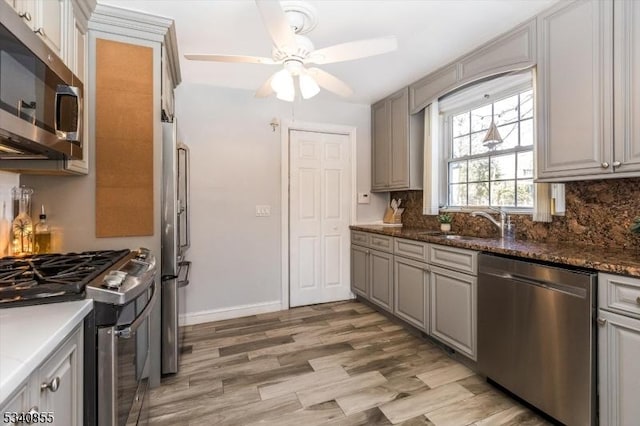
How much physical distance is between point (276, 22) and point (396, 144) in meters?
2.30

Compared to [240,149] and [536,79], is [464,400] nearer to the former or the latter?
[536,79]

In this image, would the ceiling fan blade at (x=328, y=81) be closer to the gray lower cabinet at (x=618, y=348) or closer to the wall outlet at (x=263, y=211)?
the wall outlet at (x=263, y=211)

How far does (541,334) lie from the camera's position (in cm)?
168

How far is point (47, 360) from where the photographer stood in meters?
0.81

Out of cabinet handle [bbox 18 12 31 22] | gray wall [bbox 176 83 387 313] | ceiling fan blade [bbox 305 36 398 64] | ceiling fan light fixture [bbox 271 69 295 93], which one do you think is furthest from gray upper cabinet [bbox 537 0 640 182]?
cabinet handle [bbox 18 12 31 22]

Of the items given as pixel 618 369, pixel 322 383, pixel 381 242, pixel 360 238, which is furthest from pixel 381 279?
pixel 618 369

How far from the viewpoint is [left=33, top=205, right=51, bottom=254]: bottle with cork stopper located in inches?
70.5

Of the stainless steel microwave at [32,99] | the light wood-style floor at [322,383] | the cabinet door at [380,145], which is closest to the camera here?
the stainless steel microwave at [32,99]

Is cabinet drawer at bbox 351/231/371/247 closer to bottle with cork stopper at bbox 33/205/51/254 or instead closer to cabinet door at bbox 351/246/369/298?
cabinet door at bbox 351/246/369/298

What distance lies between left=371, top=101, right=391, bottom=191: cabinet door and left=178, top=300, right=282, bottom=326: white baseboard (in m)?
1.91

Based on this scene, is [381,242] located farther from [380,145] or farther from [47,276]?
[47,276]

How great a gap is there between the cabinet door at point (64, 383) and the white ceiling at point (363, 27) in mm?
1967

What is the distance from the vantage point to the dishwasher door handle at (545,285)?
4.93ft

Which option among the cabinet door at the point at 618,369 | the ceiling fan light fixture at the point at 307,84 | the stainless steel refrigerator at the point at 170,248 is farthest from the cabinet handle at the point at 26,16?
the cabinet door at the point at 618,369
